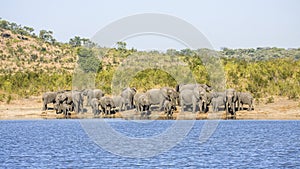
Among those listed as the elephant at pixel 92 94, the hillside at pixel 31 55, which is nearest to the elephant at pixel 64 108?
the elephant at pixel 92 94

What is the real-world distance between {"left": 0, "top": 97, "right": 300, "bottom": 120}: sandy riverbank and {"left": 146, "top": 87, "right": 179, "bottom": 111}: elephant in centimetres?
83

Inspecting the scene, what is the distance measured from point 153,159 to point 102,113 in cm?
2088

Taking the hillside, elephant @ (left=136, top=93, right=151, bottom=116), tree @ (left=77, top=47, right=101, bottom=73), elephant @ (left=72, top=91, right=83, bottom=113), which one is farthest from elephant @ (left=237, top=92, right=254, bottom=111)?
the hillside

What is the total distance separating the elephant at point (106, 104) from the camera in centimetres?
4900

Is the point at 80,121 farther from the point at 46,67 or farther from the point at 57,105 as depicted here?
the point at 46,67

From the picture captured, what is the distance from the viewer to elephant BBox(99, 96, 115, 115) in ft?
161

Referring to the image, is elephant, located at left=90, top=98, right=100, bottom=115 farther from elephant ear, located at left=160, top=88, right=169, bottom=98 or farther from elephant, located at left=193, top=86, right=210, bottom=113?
elephant, located at left=193, top=86, right=210, bottom=113

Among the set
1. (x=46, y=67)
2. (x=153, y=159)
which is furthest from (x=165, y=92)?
(x=46, y=67)

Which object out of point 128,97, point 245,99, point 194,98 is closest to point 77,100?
point 128,97

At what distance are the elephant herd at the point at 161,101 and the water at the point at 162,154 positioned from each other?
1.51m

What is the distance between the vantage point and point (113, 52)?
103000mm

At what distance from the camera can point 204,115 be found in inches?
1860

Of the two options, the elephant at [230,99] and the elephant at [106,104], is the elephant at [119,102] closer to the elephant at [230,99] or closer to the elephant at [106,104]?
the elephant at [106,104]

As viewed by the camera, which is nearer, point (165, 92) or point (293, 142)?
point (293, 142)
